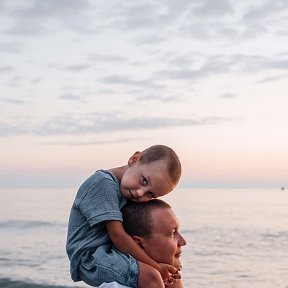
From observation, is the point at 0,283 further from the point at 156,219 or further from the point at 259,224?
the point at 259,224

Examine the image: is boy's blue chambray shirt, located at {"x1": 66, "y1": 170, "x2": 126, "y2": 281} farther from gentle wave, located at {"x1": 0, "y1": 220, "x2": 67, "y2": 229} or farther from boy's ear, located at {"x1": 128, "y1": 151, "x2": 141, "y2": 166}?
gentle wave, located at {"x1": 0, "y1": 220, "x2": 67, "y2": 229}

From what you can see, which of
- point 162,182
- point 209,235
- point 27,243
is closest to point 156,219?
point 162,182

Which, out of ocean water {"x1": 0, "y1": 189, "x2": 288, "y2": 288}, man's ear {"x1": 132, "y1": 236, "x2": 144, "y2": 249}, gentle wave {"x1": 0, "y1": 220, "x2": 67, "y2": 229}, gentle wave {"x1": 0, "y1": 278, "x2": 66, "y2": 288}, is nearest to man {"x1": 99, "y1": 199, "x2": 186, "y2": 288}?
man's ear {"x1": 132, "y1": 236, "x2": 144, "y2": 249}

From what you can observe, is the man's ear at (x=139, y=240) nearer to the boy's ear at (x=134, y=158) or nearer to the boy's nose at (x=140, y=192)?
the boy's nose at (x=140, y=192)

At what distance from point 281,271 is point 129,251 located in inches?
701

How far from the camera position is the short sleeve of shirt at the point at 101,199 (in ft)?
12.6

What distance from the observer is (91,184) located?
3.94 metres

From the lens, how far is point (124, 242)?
382cm

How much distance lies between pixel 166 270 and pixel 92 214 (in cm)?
51

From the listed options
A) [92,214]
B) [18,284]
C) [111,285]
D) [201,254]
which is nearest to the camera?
[111,285]

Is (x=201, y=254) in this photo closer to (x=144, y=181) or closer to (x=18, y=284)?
(x=18, y=284)

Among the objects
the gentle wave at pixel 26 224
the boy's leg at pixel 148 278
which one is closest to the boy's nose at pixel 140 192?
the boy's leg at pixel 148 278

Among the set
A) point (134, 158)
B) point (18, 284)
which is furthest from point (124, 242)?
point (18, 284)

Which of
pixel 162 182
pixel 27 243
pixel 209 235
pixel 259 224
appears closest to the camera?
pixel 162 182
